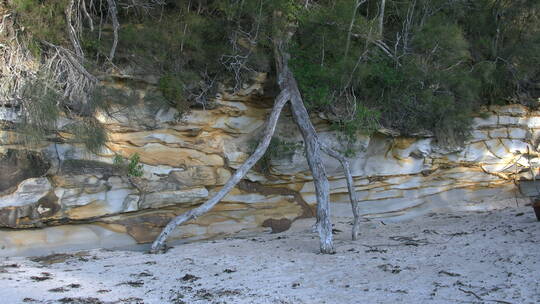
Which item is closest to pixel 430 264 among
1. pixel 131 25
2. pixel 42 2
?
pixel 131 25

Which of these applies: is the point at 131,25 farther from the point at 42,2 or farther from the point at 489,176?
the point at 489,176

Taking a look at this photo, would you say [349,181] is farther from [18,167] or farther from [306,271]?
[18,167]

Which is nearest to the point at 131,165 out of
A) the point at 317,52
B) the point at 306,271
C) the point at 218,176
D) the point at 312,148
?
the point at 218,176

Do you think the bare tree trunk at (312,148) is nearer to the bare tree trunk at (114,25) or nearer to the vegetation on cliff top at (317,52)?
the vegetation on cliff top at (317,52)

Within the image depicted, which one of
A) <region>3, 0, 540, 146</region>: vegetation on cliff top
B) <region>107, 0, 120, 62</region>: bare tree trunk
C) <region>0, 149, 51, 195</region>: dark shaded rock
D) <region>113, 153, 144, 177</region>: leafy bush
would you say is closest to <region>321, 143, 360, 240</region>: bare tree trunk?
<region>3, 0, 540, 146</region>: vegetation on cliff top

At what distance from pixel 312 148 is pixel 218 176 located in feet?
5.57

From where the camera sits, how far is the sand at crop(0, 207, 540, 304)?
492cm

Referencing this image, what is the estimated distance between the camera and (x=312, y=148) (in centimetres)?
760

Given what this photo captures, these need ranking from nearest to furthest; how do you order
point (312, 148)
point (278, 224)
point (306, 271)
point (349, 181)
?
1. point (306, 271)
2. point (312, 148)
3. point (349, 181)
4. point (278, 224)

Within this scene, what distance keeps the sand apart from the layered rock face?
22.5 inches

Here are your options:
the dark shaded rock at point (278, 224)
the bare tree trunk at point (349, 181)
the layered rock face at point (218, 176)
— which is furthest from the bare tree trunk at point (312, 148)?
the dark shaded rock at point (278, 224)

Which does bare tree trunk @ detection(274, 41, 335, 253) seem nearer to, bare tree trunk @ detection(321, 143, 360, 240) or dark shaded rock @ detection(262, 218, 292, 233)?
bare tree trunk @ detection(321, 143, 360, 240)

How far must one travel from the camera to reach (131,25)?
812 centimetres

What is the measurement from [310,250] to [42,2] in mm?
5056
